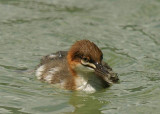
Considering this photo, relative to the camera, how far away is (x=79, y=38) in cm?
1144

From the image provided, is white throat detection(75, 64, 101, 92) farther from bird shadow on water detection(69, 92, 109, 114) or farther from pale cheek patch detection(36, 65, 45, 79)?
pale cheek patch detection(36, 65, 45, 79)

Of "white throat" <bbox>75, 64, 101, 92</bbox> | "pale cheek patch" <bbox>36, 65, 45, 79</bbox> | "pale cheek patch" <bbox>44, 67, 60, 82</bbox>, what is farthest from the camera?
"pale cheek patch" <bbox>36, 65, 45, 79</bbox>

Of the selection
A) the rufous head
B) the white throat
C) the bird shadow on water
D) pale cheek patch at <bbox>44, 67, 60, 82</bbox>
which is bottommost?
the bird shadow on water

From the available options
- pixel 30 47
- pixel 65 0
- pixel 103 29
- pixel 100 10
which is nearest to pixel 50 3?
pixel 65 0

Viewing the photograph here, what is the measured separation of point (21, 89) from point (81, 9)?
5.93 m

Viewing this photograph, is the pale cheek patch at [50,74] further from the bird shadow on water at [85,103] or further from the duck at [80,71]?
the bird shadow on water at [85,103]

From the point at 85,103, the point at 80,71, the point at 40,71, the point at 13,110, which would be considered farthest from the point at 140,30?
the point at 13,110

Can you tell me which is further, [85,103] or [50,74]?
[50,74]

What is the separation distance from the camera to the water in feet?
25.5

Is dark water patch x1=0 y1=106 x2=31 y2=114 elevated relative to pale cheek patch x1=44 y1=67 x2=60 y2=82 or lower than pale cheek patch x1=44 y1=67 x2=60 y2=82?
lower

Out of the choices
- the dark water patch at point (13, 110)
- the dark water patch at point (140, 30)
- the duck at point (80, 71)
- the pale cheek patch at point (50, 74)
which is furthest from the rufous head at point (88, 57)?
the dark water patch at point (140, 30)

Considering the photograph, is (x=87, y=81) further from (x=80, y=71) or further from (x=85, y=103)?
(x=85, y=103)

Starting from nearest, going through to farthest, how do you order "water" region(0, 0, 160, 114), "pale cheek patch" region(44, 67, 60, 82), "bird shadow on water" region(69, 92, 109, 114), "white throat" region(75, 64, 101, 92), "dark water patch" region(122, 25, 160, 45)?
"bird shadow on water" region(69, 92, 109, 114) → "water" region(0, 0, 160, 114) → "white throat" region(75, 64, 101, 92) → "pale cheek patch" region(44, 67, 60, 82) → "dark water patch" region(122, 25, 160, 45)

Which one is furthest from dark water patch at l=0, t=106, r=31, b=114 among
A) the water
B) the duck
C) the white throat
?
the white throat
